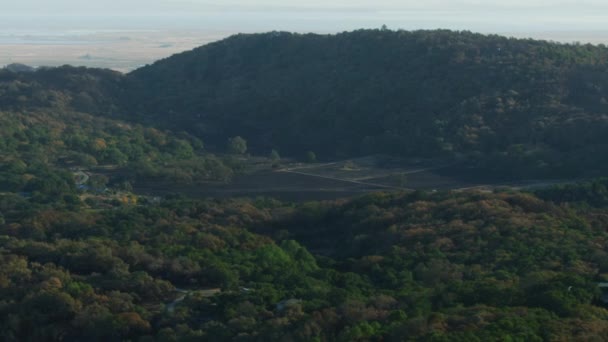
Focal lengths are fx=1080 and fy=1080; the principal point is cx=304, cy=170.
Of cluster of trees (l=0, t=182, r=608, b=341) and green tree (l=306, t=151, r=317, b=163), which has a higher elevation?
cluster of trees (l=0, t=182, r=608, b=341)

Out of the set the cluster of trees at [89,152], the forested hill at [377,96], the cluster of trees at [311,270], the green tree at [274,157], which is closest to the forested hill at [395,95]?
the forested hill at [377,96]

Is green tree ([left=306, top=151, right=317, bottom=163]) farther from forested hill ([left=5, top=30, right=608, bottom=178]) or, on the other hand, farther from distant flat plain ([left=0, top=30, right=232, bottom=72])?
distant flat plain ([left=0, top=30, right=232, bottom=72])

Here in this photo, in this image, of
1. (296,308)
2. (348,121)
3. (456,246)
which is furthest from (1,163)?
(296,308)

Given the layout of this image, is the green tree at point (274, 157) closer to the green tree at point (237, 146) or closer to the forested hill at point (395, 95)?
the green tree at point (237, 146)

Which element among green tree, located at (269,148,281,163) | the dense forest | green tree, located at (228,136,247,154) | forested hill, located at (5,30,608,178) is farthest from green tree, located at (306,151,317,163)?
green tree, located at (228,136,247,154)

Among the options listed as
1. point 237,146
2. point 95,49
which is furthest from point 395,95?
point 95,49

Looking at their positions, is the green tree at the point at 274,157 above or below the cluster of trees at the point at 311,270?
below
